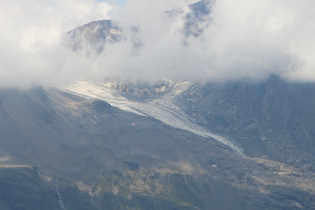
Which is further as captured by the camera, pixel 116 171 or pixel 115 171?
pixel 116 171

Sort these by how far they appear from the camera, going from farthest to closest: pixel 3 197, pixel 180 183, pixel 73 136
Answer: pixel 73 136 < pixel 180 183 < pixel 3 197

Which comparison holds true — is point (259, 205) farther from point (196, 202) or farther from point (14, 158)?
point (14, 158)

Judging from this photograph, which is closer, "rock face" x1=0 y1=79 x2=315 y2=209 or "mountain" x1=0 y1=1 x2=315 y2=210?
"mountain" x1=0 y1=1 x2=315 y2=210

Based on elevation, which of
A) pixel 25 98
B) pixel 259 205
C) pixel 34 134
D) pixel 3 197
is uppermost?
pixel 25 98

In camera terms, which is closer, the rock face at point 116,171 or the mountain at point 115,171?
the mountain at point 115,171

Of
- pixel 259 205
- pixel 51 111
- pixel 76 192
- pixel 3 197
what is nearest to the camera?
pixel 3 197

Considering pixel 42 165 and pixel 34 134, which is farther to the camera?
pixel 34 134

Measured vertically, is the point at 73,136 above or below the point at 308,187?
above

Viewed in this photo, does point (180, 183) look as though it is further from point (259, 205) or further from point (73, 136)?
point (73, 136)

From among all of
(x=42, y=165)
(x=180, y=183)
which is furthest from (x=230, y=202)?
(x=42, y=165)
